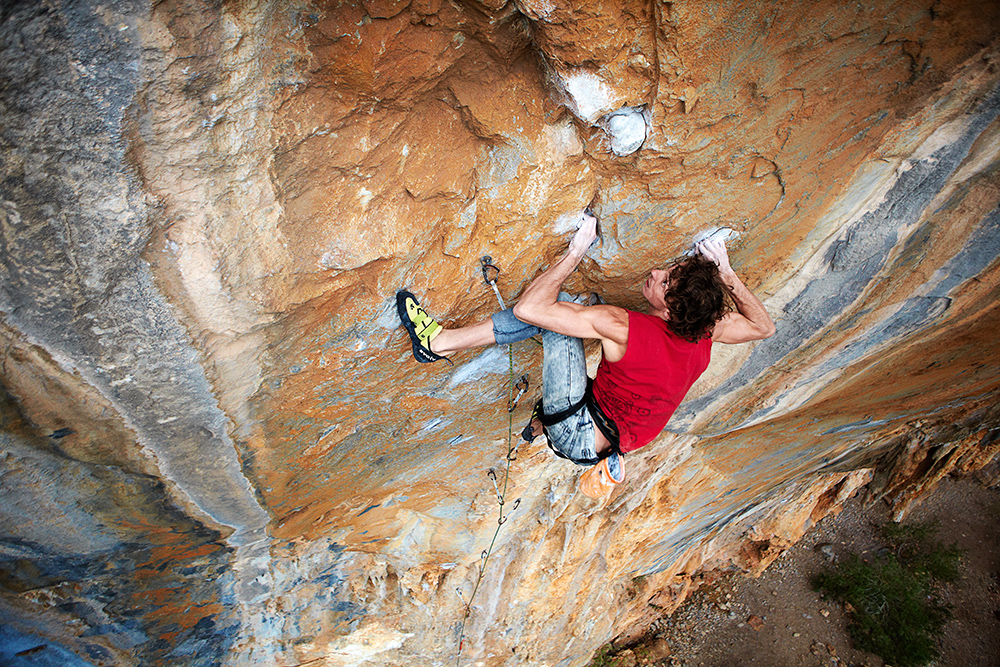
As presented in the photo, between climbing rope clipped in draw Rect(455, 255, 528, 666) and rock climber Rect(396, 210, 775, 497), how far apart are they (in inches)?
6.4

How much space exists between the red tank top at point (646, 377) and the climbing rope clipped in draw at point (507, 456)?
43 centimetres

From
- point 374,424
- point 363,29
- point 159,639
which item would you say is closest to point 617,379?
point 374,424

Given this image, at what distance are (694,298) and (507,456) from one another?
1.58 m

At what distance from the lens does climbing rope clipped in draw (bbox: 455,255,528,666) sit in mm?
2045

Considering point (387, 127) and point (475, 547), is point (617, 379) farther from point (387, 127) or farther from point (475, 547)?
point (475, 547)

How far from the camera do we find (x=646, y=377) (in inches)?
84.7

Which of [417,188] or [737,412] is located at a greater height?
[417,188]

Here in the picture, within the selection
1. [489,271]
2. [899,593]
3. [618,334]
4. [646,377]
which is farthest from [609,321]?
[899,593]

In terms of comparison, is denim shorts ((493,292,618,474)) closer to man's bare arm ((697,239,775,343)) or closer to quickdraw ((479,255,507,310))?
quickdraw ((479,255,507,310))

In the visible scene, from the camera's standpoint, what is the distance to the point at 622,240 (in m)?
2.06

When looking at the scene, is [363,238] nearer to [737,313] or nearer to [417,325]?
[417,325]

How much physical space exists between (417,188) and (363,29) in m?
0.49

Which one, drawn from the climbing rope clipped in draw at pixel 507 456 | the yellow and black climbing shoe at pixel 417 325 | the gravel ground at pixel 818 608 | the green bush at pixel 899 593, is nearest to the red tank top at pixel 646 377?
the climbing rope clipped in draw at pixel 507 456

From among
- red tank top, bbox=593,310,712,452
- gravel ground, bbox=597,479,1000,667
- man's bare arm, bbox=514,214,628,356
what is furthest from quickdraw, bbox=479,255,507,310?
gravel ground, bbox=597,479,1000,667
